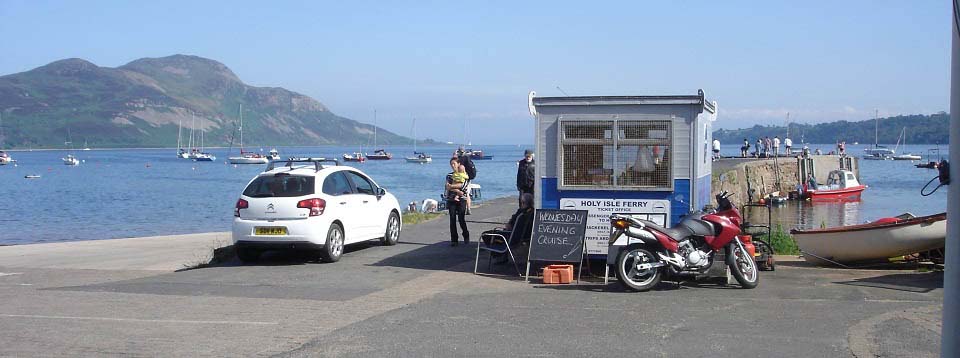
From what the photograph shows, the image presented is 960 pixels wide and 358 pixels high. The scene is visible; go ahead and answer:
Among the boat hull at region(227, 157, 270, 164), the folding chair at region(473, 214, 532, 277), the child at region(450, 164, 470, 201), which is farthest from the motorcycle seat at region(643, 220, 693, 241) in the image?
the boat hull at region(227, 157, 270, 164)

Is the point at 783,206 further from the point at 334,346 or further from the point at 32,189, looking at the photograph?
the point at 32,189

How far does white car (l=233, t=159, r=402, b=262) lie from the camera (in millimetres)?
14180

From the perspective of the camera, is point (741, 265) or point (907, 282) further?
point (907, 282)

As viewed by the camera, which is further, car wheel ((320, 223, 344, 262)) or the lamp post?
car wheel ((320, 223, 344, 262))

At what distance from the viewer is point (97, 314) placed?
32.4 ft

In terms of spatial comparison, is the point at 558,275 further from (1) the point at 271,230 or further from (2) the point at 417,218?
(2) the point at 417,218

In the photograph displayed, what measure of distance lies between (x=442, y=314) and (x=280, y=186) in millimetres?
5760

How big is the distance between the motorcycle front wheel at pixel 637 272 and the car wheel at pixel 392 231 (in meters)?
6.67

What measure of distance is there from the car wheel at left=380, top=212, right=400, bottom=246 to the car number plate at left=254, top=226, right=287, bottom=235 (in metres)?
2.98

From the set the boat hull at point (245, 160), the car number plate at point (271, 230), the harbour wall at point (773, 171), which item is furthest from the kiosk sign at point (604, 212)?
the boat hull at point (245, 160)

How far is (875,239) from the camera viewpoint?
12.8 meters

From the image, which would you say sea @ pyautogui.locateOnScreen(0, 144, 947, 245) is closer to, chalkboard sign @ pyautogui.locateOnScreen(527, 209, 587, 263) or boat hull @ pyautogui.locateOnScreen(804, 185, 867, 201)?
boat hull @ pyautogui.locateOnScreen(804, 185, 867, 201)

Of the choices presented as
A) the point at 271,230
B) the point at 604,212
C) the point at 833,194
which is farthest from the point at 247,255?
the point at 833,194

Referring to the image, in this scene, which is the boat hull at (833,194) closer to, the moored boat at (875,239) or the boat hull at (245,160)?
the moored boat at (875,239)
